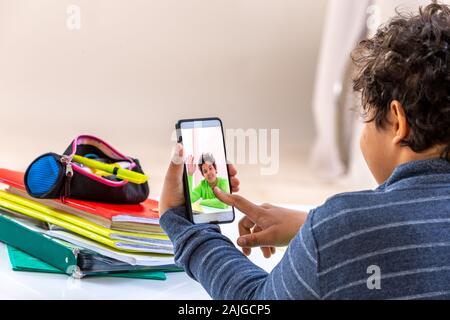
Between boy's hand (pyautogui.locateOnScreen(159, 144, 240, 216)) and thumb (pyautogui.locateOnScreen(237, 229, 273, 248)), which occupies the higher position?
boy's hand (pyautogui.locateOnScreen(159, 144, 240, 216))

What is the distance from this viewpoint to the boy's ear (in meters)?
0.82

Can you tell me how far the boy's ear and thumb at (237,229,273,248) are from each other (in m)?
0.23

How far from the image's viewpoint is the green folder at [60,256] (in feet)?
3.51

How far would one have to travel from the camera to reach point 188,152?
1020 mm

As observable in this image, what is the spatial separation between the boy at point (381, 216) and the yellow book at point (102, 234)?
13cm

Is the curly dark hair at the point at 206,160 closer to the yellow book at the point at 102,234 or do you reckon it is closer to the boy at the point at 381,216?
the boy at the point at 381,216

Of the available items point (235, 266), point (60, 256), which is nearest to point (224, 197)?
point (235, 266)

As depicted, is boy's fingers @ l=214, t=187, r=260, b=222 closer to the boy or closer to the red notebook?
the boy

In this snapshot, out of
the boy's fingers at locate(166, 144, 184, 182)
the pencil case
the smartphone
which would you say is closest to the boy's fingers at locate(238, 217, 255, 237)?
the smartphone

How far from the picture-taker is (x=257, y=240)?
3.15ft

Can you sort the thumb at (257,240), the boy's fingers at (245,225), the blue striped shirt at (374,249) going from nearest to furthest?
1. the blue striped shirt at (374,249)
2. the thumb at (257,240)
3. the boy's fingers at (245,225)

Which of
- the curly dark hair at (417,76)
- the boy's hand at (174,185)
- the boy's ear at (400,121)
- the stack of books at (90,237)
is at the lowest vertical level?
the stack of books at (90,237)

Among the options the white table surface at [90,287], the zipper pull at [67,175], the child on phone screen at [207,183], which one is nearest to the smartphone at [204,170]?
the child on phone screen at [207,183]

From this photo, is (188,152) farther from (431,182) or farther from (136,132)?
(136,132)
